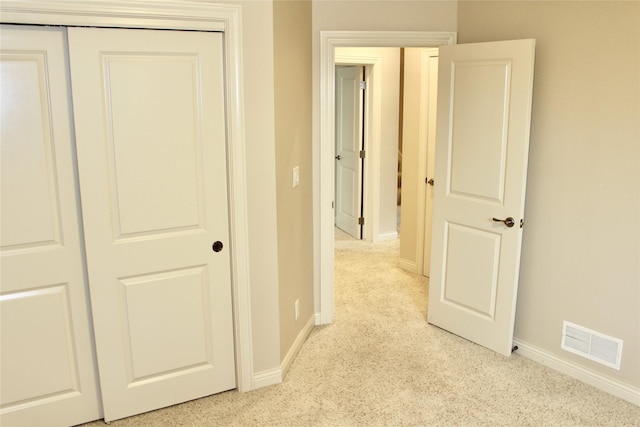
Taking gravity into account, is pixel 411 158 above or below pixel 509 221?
above

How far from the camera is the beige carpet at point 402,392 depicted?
2.71 m

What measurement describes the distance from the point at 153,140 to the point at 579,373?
2.66m

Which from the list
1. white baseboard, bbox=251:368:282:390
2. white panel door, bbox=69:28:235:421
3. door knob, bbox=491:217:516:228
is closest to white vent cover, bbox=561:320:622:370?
door knob, bbox=491:217:516:228

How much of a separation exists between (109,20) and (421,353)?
2561mm

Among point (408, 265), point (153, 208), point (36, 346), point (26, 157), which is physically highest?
point (26, 157)

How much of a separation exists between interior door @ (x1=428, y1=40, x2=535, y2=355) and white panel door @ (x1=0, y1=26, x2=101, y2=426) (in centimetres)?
223

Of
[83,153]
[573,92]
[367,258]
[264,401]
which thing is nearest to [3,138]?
[83,153]

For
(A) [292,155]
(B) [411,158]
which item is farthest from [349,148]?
(A) [292,155]

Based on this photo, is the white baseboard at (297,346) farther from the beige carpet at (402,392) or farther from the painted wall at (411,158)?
the painted wall at (411,158)

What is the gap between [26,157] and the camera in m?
2.34

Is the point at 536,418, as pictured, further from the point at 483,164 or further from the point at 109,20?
the point at 109,20

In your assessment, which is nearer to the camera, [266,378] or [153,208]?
[153,208]

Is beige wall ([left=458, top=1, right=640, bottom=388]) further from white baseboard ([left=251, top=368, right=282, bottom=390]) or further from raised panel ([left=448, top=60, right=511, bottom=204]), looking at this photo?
white baseboard ([left=251, top=368, right=282, bottom=390])

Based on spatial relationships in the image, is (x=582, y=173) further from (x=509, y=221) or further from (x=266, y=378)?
(x=266, y=378)
